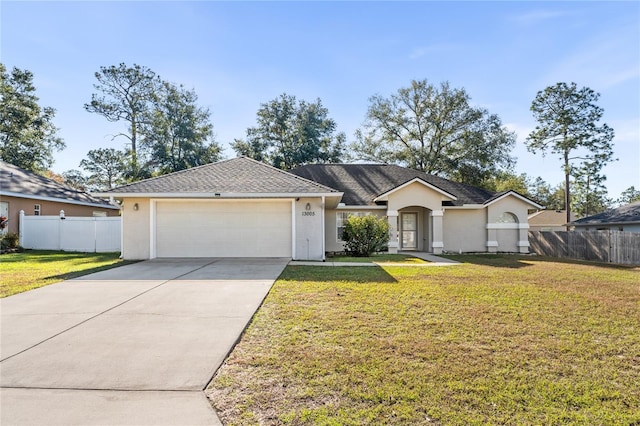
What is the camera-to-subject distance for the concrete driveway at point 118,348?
112 inches

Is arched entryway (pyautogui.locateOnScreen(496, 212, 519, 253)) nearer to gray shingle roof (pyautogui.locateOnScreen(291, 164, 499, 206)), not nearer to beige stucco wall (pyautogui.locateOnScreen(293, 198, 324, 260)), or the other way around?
gray shingle roof (pyautogui.locateOnScreen(291, 164, 499, 206))

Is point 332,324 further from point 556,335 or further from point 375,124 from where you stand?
point 375,124

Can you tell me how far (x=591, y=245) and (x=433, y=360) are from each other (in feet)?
58.3

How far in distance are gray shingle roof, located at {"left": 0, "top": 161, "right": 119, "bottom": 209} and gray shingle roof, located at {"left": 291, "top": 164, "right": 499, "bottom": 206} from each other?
13.0 metres

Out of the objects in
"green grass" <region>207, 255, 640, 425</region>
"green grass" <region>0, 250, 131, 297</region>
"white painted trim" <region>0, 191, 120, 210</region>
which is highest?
"white painted trim" <region>0, 191, 120, 210</region>

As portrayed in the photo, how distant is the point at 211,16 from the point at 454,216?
48.7ft

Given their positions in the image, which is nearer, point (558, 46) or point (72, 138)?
point (558, 46)

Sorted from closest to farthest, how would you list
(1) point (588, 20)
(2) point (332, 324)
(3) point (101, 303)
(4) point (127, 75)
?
1. (2) point (332, 324)
2. (3) point (101, 303)
3. (1) point (588, 20)
4. (4) point (127, 75)

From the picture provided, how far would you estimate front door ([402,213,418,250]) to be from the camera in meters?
18.3

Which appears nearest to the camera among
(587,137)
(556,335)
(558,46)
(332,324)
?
(556,335)

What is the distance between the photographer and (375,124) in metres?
30.7

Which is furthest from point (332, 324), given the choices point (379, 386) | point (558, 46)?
point (558, 46)

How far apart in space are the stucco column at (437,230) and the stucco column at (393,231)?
77.1 inches

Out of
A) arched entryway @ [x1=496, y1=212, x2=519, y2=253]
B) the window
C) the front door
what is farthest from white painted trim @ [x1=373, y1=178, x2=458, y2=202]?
arched entryway @ [x1=496, y1=212, x2=519, y2=253]
